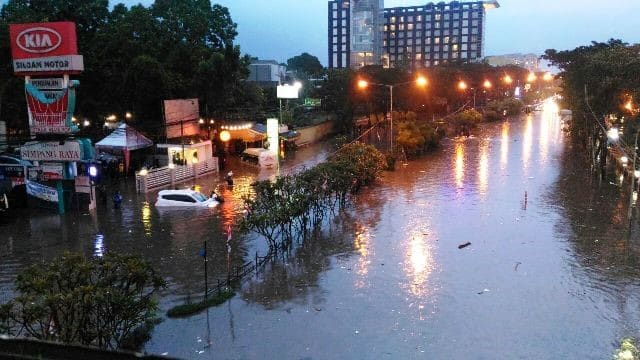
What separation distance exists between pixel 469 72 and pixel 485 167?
65.8 metres

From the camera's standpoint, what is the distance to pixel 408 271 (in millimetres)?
18875

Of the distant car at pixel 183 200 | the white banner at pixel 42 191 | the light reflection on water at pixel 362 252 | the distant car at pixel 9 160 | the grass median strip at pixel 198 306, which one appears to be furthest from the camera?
the distant car at pixel 9 160

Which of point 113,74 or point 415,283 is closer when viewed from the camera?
point 415,283

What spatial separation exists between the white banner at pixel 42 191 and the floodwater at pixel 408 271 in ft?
3.72

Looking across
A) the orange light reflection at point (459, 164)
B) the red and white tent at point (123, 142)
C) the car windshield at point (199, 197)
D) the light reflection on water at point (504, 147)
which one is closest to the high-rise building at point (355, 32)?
the light reflection on water at point (504, 147)

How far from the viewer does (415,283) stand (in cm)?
1769

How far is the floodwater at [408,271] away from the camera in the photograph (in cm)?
1369

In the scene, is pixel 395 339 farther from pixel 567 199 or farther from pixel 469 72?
pixel 469 72

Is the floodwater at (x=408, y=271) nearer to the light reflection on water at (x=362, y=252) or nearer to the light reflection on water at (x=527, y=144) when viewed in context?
the light reflection on water at (x=362, y=252)

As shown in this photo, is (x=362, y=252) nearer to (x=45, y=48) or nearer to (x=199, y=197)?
(x=199, y=197)

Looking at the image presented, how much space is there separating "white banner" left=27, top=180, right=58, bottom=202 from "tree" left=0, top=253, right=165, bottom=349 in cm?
1834

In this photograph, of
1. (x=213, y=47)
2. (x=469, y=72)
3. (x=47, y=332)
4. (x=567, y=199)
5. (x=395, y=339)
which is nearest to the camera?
(x=47, y=332)

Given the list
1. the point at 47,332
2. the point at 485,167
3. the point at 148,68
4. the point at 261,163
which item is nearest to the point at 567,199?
the point at 485,167

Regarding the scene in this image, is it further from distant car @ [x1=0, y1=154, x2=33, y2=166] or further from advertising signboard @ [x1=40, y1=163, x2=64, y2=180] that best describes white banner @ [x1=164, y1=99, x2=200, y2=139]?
advertising signboard @ [x1=40, y1=163, x2=64, y2=180]
